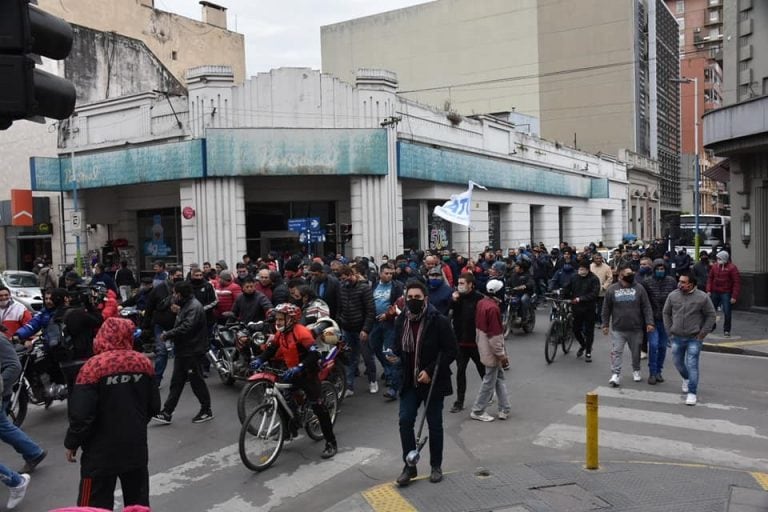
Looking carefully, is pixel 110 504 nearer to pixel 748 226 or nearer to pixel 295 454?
pixel 295 454

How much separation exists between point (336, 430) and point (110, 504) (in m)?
A: 3.53

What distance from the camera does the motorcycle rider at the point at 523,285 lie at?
1393 centimetres

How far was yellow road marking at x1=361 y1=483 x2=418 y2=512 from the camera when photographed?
546 centimetres

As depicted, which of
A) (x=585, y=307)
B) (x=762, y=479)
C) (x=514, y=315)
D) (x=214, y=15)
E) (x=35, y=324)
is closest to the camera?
(x=762, y=479)

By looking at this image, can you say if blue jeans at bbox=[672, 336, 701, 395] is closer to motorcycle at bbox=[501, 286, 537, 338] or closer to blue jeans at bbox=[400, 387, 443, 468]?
blue jeans at bbox=[400, 387, 443, 468]

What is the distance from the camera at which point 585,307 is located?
37.7 ft

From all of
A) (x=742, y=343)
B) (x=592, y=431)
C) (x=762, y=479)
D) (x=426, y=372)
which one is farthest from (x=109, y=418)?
(x=742, y=343)

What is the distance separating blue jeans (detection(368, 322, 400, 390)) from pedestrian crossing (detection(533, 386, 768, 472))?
7.83ft

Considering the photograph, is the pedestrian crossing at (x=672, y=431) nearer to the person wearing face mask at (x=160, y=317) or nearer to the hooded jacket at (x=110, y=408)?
the hooded jacket at (x=110, y=408)

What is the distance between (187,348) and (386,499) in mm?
3499

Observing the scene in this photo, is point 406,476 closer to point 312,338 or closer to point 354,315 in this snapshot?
point 312,338

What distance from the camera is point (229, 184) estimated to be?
67.9 feet

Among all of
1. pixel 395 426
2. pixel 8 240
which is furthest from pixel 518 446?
pixel 8 240

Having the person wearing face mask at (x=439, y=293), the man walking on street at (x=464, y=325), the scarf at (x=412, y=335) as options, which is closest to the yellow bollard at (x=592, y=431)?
the scarf at (x=412, y=335)
